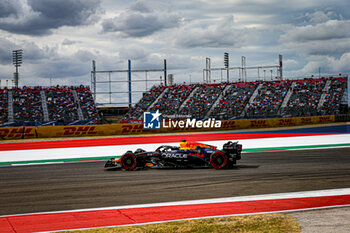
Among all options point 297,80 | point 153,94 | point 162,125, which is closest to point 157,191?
point 162,125

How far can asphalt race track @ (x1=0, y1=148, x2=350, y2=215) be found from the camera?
888 cm

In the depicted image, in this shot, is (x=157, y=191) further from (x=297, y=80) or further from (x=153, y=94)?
(x=153, y=94)

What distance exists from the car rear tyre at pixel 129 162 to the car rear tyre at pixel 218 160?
270cm

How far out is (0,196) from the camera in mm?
9562

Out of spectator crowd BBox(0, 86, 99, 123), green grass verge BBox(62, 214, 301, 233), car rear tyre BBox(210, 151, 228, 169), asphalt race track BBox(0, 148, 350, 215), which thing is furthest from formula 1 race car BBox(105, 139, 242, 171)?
spectator crowd BBox(0, 86, 99, 123)

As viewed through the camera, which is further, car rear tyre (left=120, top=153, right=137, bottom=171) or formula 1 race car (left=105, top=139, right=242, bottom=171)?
car rear tyre (left=120, top=153, right=137, bottom=171)

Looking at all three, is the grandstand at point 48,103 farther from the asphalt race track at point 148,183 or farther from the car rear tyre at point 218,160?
the car rear tyre at point 218,160

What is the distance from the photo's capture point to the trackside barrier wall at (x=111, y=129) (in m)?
31.5

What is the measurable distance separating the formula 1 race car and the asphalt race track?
0.26 metres

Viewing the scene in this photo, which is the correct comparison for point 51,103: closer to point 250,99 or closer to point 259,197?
point 250,99

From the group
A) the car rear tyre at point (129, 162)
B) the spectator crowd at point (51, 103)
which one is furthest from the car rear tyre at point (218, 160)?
the spectator crowd at point (51, 103)

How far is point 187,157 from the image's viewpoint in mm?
12812

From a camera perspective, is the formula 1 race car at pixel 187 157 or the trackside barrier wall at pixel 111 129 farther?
the trackside barrier wall at pixel 111 129

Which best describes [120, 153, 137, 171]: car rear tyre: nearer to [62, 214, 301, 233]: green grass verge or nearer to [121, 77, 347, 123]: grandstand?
[62, 214, 301, 233]: green grass verge
